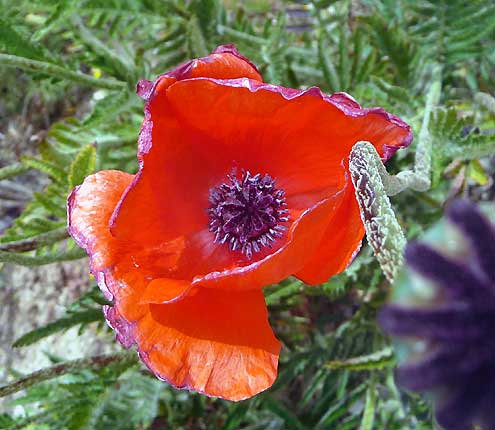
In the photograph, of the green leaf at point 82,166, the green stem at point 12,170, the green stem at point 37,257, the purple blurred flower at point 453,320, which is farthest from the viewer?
the green stem at point 12,170

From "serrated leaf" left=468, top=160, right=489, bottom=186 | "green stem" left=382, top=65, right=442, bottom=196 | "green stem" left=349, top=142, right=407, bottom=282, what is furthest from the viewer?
"serrated leaf" left=468, top=160, right=489, bottom=186

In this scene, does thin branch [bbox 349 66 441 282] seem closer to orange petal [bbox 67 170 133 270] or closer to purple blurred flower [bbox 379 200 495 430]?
purple blurred flower [bbox 379 200 495 430]

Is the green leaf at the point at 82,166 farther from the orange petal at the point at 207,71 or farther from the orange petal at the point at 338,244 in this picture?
the orange petal at the point at 338,244

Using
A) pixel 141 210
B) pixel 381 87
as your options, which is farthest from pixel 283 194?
pixel 381 87

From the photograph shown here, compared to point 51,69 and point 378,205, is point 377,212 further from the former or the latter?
point 51,69

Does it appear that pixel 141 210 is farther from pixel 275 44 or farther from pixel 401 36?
pixel 401 36

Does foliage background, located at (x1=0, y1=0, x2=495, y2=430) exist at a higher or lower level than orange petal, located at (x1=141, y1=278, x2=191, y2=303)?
lower

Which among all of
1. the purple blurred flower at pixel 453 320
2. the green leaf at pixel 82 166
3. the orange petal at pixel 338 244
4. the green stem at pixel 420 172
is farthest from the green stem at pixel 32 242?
the purple blurred flower at pixel 453 320

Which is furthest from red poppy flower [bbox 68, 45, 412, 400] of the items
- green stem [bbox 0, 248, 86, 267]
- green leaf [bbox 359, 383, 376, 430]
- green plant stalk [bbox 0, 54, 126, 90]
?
green leaf [bbox 359, 383, 376, 430]
